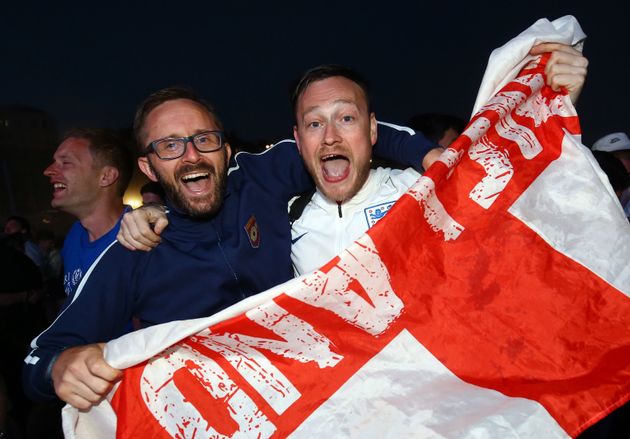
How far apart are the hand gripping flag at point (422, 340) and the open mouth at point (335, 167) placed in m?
0.64

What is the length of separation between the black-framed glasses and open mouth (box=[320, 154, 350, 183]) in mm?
548

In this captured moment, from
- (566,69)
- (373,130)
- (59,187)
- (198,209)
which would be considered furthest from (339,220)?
(59,187)

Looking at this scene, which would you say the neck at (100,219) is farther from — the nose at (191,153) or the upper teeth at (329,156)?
the upper teeth at (329,156)

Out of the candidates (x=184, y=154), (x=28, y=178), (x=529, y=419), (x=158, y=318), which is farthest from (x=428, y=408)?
(x=28, y=178)

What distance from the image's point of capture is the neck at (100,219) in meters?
3.11

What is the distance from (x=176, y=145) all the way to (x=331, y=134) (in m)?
0.75

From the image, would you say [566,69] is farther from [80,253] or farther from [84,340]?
[80,253]

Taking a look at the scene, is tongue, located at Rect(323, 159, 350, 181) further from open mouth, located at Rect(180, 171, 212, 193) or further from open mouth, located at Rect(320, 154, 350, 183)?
open mouth, located at Rect(180, 171, 212, 193)

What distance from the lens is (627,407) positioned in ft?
9.70

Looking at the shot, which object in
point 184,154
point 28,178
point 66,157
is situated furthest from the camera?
point 28,178

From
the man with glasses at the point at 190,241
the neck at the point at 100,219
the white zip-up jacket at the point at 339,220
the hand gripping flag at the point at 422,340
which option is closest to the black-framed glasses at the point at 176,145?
the man with glasses at the point at 190,241

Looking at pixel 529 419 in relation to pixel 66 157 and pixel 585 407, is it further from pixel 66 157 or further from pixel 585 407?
pixel 66 157

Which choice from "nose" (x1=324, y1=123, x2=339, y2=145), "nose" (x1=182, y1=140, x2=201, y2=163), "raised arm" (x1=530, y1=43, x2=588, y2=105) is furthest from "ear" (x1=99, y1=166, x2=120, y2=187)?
"raised arm" (x1=530, y1=43, x2=588, y2=105)

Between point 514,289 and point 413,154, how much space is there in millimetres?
842
